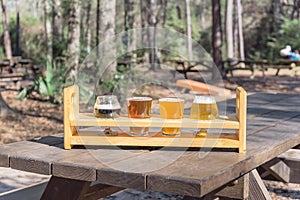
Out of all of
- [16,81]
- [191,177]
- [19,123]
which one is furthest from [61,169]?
[16,81]

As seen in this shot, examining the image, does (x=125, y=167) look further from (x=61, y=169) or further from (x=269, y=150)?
(x=269, y=150)

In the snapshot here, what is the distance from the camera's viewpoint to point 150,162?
217cm

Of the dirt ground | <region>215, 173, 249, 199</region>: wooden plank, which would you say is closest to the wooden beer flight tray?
<region>215, 173, 249, 199</region>: wooden plank

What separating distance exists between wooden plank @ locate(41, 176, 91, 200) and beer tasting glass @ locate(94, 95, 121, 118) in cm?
35

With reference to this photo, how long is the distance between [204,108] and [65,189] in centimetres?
81

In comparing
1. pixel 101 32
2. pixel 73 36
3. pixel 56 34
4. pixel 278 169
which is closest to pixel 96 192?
pixel 278 169

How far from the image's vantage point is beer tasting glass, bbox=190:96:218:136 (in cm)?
237

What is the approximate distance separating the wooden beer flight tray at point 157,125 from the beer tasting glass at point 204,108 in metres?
0.03

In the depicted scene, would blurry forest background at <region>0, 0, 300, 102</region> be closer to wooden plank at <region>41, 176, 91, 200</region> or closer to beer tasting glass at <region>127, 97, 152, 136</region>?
wooden plank at <region>41, 176, 91, 200</region>

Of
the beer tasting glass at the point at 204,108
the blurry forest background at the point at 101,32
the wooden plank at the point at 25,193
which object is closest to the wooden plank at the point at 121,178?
the beer tasting glass at the point at 204,108

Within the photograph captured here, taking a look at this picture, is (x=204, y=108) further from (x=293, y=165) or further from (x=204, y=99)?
(x=293, y=165)

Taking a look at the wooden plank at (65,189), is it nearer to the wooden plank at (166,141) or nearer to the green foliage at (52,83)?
the wooden plank at (166,141)

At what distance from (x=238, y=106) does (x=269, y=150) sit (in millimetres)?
279

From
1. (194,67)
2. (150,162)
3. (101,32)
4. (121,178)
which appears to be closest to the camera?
(121,178)
